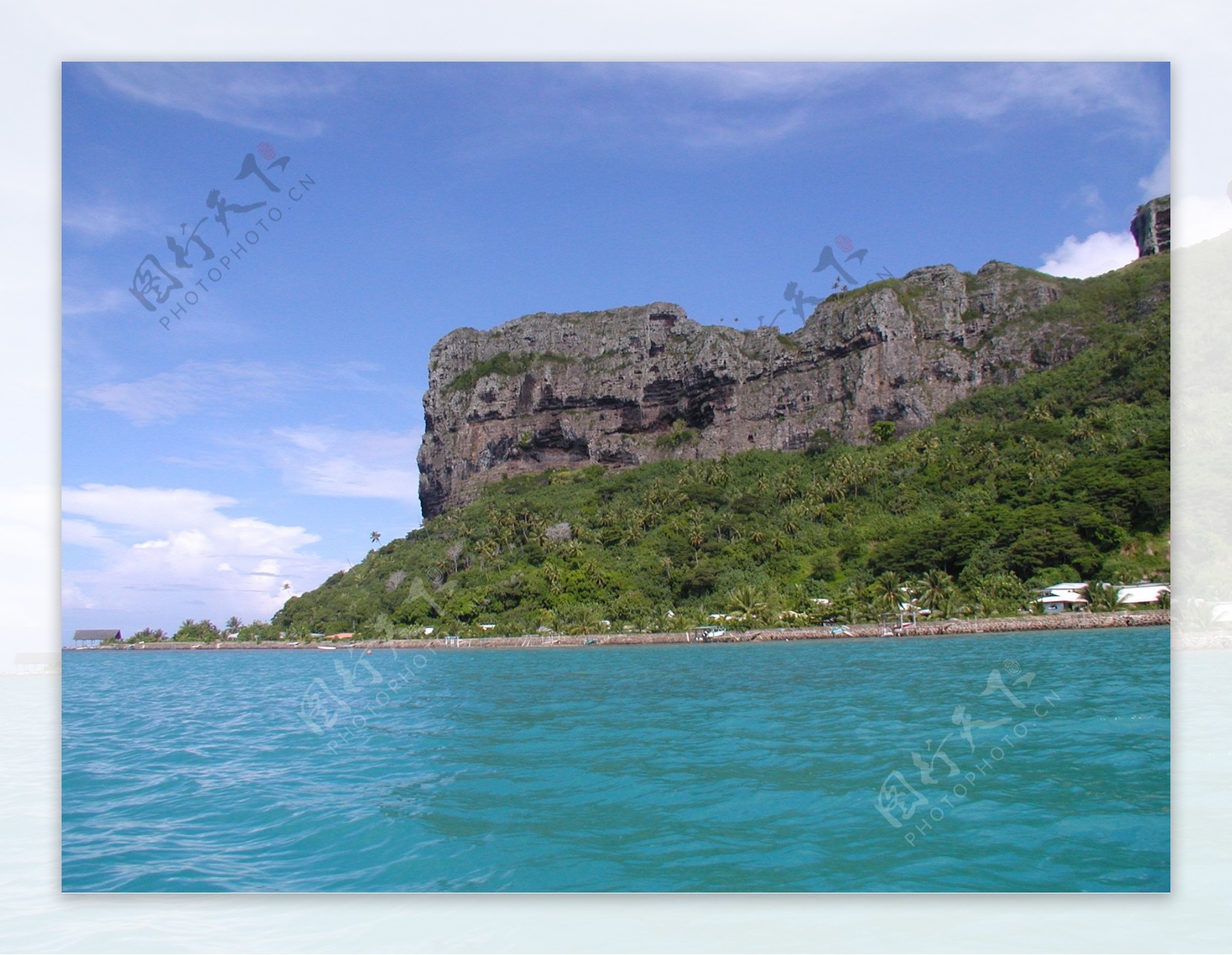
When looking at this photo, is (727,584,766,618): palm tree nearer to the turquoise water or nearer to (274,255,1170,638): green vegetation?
(274,255,1170,638): green vegetation

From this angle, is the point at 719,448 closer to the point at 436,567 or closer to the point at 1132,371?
the point at 436,567

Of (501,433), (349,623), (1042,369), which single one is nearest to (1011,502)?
(1042,369)

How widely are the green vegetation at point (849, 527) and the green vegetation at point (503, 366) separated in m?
20.1

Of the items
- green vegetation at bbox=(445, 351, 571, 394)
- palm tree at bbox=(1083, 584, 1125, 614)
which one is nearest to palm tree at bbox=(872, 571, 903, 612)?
palm tree at bbox=(1083, 584, 1125, 614)

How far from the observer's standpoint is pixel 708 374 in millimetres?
94188

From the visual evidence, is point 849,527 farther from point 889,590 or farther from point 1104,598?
point 1104,598

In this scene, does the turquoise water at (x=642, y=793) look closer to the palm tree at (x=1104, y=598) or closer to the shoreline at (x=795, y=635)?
the shoreline at (x=795, y=635)

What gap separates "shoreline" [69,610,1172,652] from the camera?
125ft

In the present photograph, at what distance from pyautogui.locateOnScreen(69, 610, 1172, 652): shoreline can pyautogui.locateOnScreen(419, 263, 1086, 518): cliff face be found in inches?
1500

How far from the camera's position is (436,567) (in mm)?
72688

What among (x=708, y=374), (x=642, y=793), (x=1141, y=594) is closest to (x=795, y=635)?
(x=1141, y=594)

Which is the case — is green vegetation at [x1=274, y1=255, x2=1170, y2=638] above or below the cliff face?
below

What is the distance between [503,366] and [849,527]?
56884 mm

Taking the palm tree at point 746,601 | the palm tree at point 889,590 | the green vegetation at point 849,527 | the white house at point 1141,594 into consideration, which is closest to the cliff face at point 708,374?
the green vegetation at point 849,527
